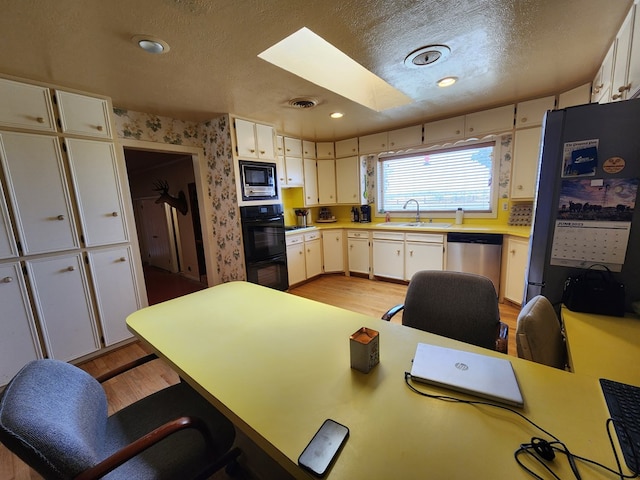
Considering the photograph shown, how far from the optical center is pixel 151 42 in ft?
5.26

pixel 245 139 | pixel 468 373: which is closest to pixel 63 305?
pixel 245 139

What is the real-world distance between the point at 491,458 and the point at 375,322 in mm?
718

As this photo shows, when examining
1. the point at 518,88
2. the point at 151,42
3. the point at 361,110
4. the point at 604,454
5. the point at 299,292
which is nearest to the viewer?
the point at 604,454

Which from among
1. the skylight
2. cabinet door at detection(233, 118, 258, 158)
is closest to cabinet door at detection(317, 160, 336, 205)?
cabinet door at detection(233, 118, 258, 158)

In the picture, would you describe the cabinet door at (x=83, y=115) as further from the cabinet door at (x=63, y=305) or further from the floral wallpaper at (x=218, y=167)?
the cabinet door at (x=63, y=305)

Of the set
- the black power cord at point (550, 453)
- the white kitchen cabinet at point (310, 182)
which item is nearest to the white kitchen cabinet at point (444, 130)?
the white kitchen cabinet at point (310, 182)

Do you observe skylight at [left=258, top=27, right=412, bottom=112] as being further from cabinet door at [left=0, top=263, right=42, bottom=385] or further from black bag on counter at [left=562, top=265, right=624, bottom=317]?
cabinet door at [left=0, top=263, right=42, bottom=385]

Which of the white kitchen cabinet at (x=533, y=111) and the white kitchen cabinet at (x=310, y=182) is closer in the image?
the white kitchen cabinet at (x=533, y=111)

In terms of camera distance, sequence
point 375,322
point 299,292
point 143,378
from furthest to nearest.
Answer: point 299,292
point 143,378
point 375,322

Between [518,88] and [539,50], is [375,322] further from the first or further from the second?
[518,88]

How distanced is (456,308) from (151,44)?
92.4 inches

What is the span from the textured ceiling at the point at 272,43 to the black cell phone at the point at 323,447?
6.03 ft

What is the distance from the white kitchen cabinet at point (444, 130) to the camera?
3465 mm

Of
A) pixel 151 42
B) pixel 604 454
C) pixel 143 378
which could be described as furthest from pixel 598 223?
pixel 143 378
